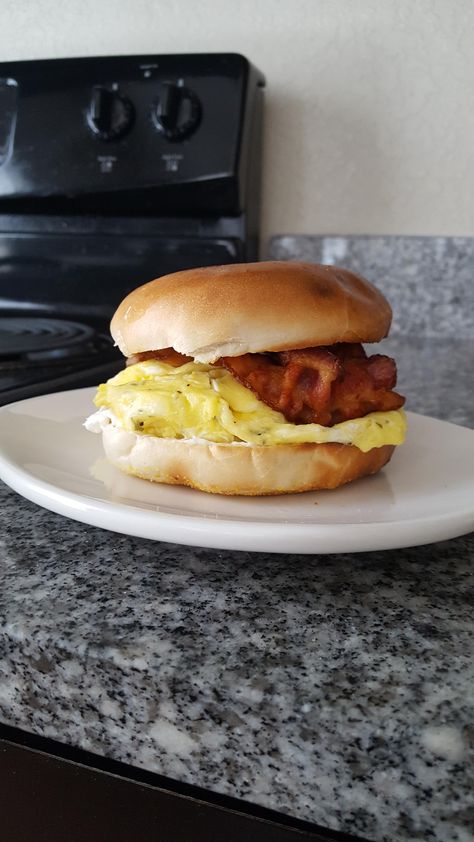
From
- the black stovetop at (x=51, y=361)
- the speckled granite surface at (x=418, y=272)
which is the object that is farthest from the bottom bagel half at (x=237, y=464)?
the speckled granite surface at (x=418, y=272)

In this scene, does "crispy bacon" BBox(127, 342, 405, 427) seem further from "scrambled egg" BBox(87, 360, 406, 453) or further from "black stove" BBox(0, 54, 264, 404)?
"black stove" BBox(0, 54, 264, 404)

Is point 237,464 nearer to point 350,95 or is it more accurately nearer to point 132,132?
point 132,132

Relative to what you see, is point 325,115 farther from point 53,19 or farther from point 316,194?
point 53,19

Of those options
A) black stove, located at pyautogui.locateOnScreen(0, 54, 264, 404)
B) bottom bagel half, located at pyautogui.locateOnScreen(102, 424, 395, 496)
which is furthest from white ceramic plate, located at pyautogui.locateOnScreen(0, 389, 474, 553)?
black stove, located at pyautogui.locateOnScreen(0, 54, 264, 404)

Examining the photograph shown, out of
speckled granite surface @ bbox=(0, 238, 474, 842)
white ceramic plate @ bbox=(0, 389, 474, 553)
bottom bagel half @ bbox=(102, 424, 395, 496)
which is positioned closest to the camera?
speckled granite surface @ bbox=(0, 238, 474, 842)

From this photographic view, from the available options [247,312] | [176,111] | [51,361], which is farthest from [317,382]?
[176,111]
